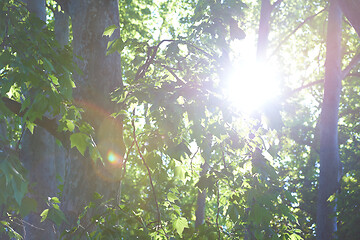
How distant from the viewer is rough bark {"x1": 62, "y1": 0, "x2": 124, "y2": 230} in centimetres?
398

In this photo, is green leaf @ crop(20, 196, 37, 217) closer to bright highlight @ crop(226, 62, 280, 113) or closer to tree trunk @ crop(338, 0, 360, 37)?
bright highlight @ crop(226, 62, 280, 113)

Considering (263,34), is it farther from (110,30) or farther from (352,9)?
(110,30)

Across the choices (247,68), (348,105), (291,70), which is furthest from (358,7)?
(348,105)

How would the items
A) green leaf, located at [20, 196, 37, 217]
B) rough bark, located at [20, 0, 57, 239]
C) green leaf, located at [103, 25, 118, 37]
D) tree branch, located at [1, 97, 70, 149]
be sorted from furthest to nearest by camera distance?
rough bark, located at [20, 0, 57, 239], tree branch, located at [1, 97, 70, 149], green leaf, located at [103, 25, 118, 37], green leaf, located at [20, 196, 37, 217]

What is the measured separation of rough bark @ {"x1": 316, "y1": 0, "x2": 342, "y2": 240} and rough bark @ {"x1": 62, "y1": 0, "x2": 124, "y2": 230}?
7254 mm

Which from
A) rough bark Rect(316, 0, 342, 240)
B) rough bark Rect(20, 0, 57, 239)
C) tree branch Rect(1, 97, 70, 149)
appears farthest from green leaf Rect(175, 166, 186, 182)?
rough bark Rect(316, 0, 342, 240)

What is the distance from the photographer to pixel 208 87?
149 inches

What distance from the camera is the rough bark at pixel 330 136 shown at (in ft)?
32.0

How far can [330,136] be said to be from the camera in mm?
10297

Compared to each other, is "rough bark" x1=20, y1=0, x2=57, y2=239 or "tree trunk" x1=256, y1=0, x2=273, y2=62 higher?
"tree trunk" x1=256, y1=0, x2=273, y2=62

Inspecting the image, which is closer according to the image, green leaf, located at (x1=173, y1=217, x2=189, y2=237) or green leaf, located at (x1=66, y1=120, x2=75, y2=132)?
green leaf, located at (x1=66, y1=120, x2=75, y2=132)

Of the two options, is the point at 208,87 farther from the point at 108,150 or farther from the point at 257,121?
the point at 108,150

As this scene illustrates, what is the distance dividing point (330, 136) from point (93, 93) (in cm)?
792

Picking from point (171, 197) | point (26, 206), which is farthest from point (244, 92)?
point (26, 206)
